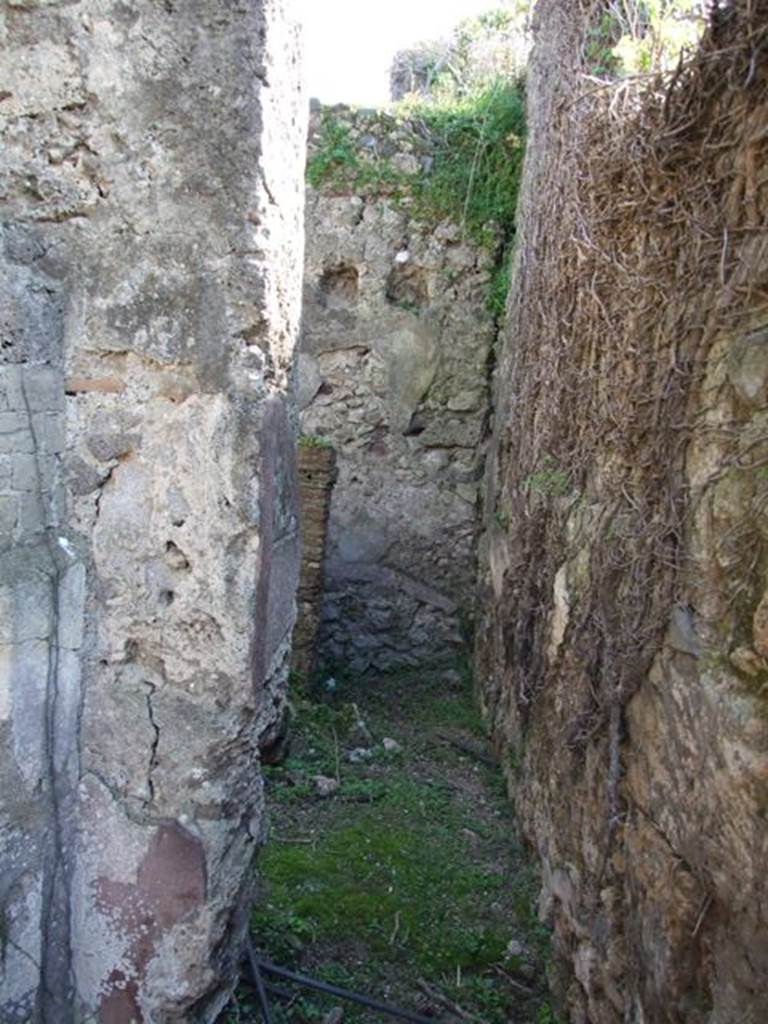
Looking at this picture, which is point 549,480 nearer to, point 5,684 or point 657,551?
point 657,551

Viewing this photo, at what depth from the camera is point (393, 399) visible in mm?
6508

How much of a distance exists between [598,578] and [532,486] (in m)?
1.23

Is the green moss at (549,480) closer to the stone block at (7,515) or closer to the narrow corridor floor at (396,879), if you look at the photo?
the narrow corridor floor at (396,879)

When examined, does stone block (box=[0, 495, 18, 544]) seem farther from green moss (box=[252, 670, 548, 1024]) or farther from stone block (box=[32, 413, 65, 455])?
green moss (box=[252, 670, 548, 1024])

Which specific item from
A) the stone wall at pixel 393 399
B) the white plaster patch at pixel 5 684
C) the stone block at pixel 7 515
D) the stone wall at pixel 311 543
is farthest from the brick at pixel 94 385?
the stone wall at pixel 393 399

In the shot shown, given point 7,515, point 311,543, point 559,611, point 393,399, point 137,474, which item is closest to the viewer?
point 7,515

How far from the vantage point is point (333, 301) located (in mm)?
6512

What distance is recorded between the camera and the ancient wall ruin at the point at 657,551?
2.09 m

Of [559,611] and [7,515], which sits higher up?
[7,515]

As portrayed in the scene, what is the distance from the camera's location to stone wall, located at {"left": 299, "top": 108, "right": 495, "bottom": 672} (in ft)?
20.9

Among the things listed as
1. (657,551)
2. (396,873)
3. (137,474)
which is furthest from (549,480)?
(137,474)

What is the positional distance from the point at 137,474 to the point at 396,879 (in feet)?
8.27

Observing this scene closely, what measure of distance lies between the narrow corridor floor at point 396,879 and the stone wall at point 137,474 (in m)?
0.75

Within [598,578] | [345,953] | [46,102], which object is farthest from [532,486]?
[46,102]
